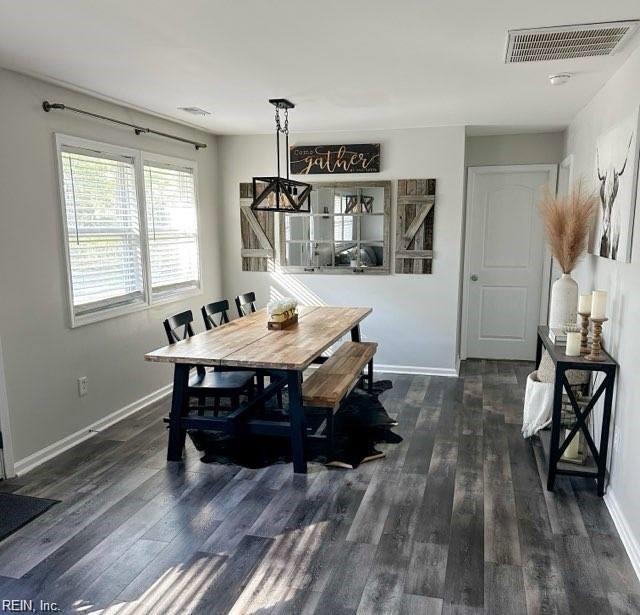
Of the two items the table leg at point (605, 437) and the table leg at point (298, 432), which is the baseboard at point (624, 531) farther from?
the table leg at point (298, 432)

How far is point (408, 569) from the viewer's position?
2314 millimetres

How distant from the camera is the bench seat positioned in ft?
10.7

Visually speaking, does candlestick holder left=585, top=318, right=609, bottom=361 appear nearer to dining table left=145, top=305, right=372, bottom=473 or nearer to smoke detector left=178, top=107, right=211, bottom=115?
dining table left=145, top=305, right=372, bottom=473

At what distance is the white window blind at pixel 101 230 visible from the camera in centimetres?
362

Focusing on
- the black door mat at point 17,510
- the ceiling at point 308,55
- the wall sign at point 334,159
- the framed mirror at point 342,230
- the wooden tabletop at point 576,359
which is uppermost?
the ceiling at point 308,55

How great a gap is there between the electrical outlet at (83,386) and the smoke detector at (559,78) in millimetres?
3581

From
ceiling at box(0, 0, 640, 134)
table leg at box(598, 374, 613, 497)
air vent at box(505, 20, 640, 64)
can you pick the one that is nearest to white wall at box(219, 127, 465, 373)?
ceiling at box(0, 0, 640, 134)

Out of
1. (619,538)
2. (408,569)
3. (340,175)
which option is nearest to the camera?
(408,569)

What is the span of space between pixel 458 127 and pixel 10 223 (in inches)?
145

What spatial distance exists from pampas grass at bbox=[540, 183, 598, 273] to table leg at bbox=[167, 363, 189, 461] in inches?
96.2

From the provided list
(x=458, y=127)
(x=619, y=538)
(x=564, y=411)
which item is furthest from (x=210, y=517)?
(x=458, y=127)

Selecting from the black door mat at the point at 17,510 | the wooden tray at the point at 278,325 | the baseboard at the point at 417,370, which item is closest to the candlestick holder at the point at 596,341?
the wooden tray at the point at 278,325

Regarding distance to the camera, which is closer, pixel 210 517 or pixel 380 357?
pixel 210 517

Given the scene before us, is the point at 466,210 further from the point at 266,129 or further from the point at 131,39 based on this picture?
the point at 131,39
